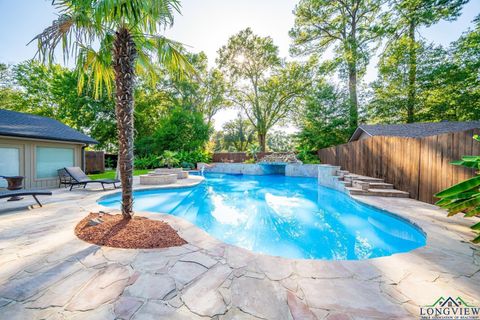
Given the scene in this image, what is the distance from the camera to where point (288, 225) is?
564 centimetres

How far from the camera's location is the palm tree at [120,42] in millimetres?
3316

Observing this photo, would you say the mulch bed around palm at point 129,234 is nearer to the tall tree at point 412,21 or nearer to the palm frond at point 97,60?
the palm frond at point 97,60

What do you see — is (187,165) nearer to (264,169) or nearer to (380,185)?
(264,169)

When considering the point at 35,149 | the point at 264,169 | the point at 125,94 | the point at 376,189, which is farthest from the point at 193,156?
the point at 125,94

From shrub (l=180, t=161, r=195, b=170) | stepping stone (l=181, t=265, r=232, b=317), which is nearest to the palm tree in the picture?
stepping stone (l=181, t=265, r=232, b=317)

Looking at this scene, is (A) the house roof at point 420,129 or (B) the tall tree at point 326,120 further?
(B) the tall tree at point 326,120

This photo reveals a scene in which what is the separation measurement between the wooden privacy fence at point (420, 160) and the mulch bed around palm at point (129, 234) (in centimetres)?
684

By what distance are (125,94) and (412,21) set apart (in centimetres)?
2193

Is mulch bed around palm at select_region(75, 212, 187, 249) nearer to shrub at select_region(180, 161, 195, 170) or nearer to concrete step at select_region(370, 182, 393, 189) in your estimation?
concrete step at select_region(370, 182, 393, 189)

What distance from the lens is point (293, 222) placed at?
5.90 metres

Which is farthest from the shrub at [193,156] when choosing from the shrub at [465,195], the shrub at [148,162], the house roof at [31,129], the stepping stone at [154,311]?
the shrub at [465,195]

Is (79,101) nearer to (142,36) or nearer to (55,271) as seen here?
(142,36)

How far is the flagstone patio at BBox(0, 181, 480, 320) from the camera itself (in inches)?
70.4

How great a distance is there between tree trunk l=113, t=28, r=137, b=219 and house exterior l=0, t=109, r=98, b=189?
7.17 meters
